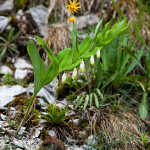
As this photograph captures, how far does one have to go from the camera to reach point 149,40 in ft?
10.7

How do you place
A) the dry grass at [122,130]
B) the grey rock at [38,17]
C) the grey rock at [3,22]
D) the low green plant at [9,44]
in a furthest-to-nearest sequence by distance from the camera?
1. the grey rock at [38,17]
2. the grey rock at [3,22]
3. the low green plant at [9,44]
4. the dry grass at [122,130]

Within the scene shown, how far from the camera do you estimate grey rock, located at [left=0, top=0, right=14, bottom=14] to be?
4.11 m

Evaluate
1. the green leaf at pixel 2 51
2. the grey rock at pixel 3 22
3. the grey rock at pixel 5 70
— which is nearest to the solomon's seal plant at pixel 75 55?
the grey rock at pixel 5 70

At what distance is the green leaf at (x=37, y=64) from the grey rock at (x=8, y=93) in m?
0.73

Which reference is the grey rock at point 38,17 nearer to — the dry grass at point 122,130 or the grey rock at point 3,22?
the grey rock at point 3,22

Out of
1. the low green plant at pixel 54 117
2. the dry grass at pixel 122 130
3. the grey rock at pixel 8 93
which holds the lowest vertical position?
the dry grass at pixel 122 130

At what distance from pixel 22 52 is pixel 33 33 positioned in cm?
45

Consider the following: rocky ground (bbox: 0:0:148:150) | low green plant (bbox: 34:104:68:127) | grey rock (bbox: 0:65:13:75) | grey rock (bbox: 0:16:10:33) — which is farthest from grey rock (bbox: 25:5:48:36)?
low green plant (bbox: 34:104:68:127)

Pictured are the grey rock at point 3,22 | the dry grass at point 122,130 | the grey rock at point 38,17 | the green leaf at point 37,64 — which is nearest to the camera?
the green leaf at point 37,64

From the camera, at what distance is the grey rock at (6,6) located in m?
4.11

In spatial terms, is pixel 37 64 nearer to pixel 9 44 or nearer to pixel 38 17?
pixel 9 44

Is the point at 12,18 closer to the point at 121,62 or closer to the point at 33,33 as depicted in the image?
the point at 33,33

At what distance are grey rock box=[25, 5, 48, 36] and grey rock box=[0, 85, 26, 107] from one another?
172 cm

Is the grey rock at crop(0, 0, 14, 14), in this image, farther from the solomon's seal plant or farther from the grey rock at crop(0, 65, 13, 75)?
the solomon's seal plant
